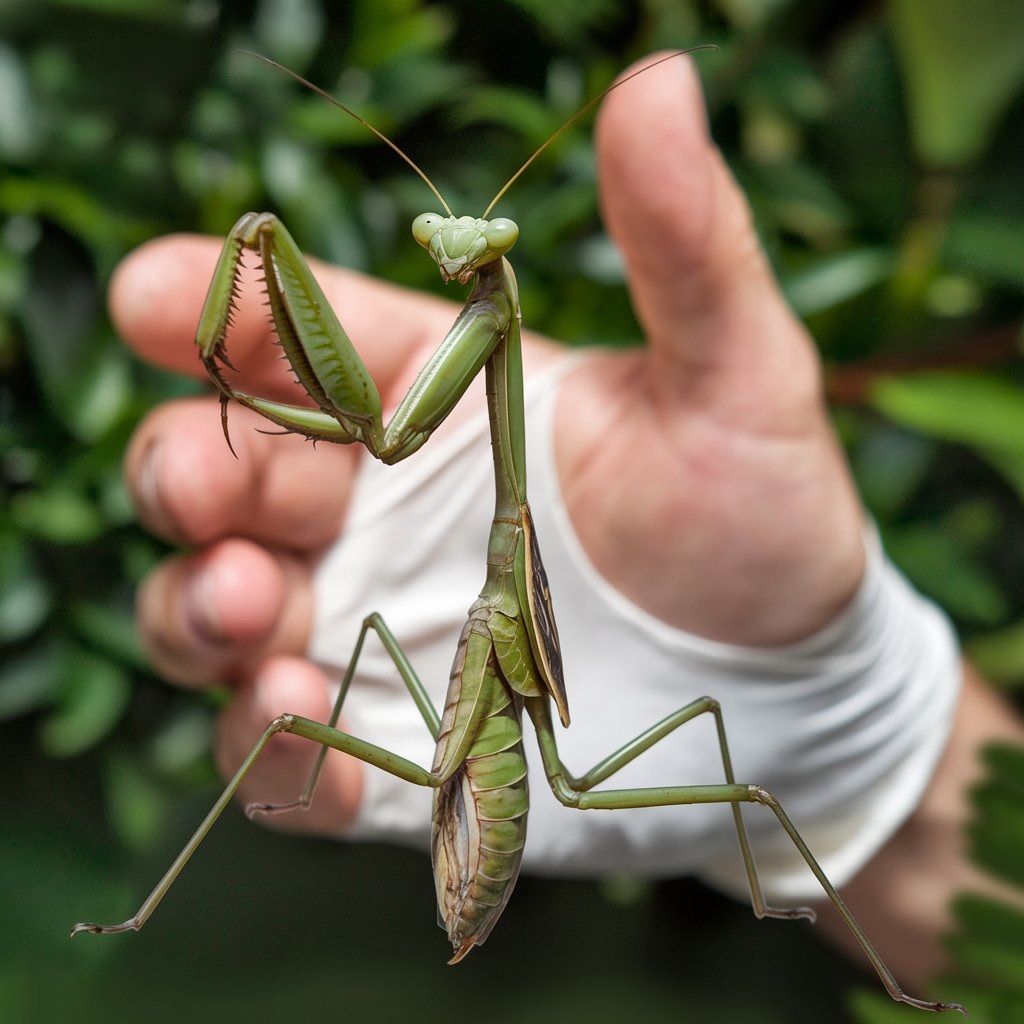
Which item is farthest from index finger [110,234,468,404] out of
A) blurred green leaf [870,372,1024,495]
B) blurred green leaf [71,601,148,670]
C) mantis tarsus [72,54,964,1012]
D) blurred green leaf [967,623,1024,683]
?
blurred green leaf [967,623,1024,683]

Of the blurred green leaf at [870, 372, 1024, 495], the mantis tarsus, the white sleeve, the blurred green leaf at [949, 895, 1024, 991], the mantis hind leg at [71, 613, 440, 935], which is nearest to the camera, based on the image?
the mantis tarsus

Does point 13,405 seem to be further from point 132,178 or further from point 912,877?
point 912,877

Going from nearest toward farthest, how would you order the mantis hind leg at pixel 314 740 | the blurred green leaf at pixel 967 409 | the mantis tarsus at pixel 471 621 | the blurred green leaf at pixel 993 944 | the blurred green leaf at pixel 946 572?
the mantis tarsus at pixel 471 621, the mantis hind leg at pixel 314 740, the blurred green leaf at pixel 993 944, the blurred green leaf at pixel 967 409, the blurred green leaf at pixel 946 572

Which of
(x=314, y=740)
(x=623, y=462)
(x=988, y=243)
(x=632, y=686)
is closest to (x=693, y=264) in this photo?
(x=623, y=462)

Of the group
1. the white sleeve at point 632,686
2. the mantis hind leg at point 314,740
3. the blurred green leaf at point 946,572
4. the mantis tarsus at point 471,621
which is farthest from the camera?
the blurred green leaf at point 946,572

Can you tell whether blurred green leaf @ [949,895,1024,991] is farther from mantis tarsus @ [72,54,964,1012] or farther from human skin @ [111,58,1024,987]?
mantis tarsus @ [72,54,964,1012]

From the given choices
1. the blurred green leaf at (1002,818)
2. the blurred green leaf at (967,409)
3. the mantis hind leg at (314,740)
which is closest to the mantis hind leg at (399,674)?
the mantis hind leg at (314,740)

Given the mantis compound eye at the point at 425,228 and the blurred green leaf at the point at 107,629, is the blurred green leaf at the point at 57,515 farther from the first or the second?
the mantis compound eye at the point at 425,228
